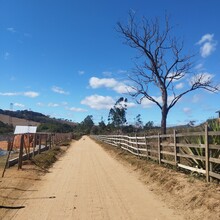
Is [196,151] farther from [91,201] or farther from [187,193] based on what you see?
[91,201]

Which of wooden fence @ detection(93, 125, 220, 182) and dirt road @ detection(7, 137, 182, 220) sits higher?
wooden fence @ detection(93, 125, 220, 182)

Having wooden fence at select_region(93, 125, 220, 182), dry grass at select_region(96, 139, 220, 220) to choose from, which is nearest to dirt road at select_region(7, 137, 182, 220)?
dry grass at select_region(96, 139, 220, 220)

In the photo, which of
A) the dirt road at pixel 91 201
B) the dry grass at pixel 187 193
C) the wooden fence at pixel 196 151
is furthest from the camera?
the wooden fence at pixel 196 151

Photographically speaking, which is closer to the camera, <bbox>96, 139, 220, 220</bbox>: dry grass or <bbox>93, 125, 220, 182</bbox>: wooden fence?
<bbox>96, 139, 220, 220</bbox>: dry grass

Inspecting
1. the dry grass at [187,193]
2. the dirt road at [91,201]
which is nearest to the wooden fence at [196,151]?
the dry grass at [187,193]

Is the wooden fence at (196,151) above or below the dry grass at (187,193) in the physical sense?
above

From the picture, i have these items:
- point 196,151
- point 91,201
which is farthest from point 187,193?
point 196,151

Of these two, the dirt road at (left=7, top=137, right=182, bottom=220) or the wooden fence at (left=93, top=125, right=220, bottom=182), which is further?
the wooden fence at (left=93, top=125, right=220, bottom=182)

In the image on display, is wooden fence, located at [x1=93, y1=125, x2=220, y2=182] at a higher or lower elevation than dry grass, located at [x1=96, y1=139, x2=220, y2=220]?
higher

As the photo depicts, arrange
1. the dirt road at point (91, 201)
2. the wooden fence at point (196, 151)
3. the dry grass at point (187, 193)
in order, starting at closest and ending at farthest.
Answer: the dry grass at point (187, 193)
the dirt road at point (91, 201)
the wooden fence at point (196, 151)

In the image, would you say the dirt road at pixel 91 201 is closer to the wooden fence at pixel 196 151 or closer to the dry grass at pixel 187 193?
the dry grass at pixel 187 193

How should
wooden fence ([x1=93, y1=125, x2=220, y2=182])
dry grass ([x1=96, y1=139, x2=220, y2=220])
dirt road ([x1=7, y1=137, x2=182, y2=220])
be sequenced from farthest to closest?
wooden fence ([x1=93, y1=125, x2=220, y2=182])
dirt road ([x1=7, y1=137, x2=182, y2=220])
dry grass ([x1=96, y1=139, x2=220, y2=220])

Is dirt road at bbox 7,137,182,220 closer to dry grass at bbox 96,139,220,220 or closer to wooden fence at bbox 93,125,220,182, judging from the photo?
dry grass at bbox 96,139,220,220

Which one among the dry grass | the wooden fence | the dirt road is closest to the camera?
the dry grass
